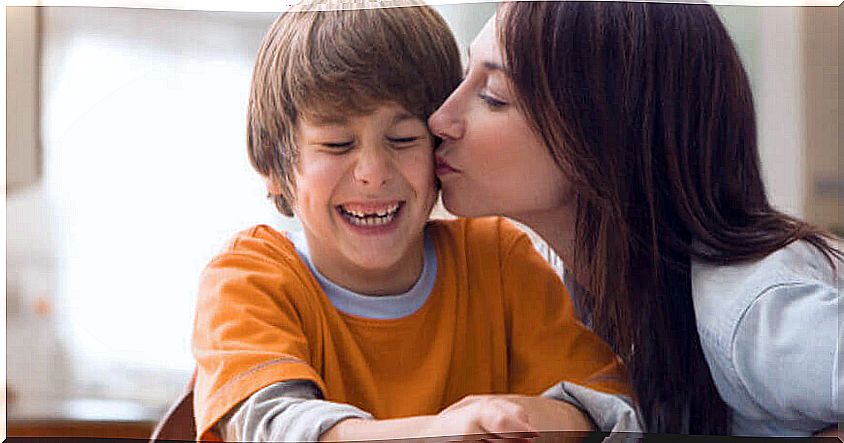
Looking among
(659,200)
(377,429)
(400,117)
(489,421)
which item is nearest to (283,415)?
(377,429)

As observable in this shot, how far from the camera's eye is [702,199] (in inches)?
50.1

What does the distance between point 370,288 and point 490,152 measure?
0.21 meters

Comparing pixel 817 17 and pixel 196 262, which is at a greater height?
pixel 817 17

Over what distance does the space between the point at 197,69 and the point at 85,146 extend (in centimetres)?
16

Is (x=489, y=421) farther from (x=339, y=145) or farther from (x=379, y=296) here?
(x=339, y=145)

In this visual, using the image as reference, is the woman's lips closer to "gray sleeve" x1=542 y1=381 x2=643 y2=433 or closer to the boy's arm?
the boy's arm

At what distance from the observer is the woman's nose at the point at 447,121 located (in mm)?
1232

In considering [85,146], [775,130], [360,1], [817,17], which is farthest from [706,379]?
[85,146]

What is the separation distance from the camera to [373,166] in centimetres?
122

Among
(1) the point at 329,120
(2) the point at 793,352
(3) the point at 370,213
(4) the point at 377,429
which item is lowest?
(4) the point at 377,429

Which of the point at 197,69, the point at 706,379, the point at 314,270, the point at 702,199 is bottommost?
the point at 706,379

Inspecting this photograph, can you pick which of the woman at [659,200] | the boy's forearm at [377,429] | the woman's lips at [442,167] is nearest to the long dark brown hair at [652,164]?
the woman at [659,200]

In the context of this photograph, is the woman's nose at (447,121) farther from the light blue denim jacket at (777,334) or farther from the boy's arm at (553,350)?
the light blue denim jacket at (777,334)

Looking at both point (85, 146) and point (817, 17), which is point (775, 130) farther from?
point (85, 146)
